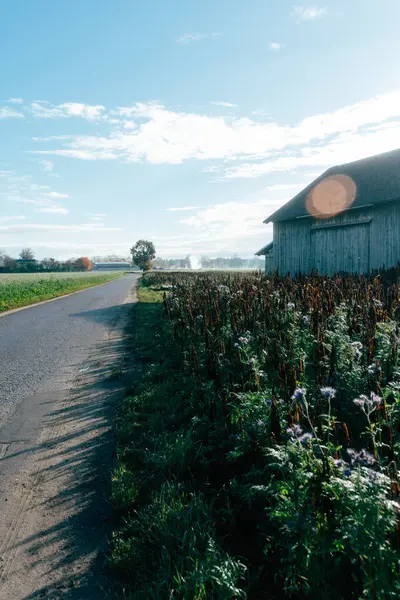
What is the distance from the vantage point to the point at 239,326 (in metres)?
6.43

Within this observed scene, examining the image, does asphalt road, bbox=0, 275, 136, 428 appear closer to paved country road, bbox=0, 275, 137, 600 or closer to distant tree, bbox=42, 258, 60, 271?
paved country road, bbox=0, 275, 137, 600

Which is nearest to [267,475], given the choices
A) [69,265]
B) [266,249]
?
[266,249]

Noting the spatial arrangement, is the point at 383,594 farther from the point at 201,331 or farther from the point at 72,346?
the point at 72,346

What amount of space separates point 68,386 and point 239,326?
118 inches

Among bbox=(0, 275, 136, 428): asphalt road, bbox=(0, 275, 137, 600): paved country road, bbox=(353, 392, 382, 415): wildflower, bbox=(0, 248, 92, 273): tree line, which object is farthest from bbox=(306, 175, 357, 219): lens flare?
bbox=(0, 248, 92, 273): tree line

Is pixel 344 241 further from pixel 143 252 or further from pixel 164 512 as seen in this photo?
pixel 143 252

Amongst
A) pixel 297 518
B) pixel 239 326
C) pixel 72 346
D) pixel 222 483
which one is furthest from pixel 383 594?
pixel 72 346

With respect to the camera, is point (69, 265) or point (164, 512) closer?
point (164, 512)

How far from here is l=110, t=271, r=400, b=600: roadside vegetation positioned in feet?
6.60

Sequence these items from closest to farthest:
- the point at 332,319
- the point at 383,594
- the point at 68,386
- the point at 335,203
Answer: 1. the point at 383,594
2. the point at 332,319
3. the point at 68,386
4. the point at 335,203

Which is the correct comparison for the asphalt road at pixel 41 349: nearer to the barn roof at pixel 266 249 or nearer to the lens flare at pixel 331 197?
the lens flare at pixel 331 197

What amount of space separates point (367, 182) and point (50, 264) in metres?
132

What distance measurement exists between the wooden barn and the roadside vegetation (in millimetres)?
11680

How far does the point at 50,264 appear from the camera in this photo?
135 meters
